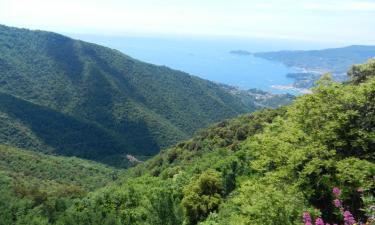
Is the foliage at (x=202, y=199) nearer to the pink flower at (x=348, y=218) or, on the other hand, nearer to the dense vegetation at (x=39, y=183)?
the dense vegetation at (x=39, y=183)

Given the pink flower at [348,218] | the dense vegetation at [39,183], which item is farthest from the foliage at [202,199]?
the pink flower at [348,218]

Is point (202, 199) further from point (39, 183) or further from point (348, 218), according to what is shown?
point (39, 183)

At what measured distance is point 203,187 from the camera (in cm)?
3891

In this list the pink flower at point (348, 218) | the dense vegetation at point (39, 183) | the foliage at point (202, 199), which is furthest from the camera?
the dense vegetation at point (39, 183)

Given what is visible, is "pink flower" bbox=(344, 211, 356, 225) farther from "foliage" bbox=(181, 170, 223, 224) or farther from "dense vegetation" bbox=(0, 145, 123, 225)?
"dense vegetation" bbox=(0, 145, 123, 225)

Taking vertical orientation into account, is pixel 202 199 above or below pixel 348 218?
below

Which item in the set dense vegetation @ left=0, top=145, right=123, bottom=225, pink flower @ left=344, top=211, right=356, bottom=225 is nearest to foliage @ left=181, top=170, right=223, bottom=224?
dense vegetation @ left=0, top=145, right=123, bottom=225

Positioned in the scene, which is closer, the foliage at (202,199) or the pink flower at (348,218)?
the pink flower at (348,218)

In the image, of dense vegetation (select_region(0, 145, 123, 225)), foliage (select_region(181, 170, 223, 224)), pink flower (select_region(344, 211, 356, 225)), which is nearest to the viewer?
pink flower (select_region(344, 211, 356, 225))

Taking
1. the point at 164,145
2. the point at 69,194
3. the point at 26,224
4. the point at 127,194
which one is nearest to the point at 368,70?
the point at 127,194

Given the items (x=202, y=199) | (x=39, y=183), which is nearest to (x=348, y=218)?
(x=202, y=199)

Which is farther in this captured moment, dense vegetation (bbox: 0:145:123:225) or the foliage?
dense vegetation (bbox: 0:145:123:225)

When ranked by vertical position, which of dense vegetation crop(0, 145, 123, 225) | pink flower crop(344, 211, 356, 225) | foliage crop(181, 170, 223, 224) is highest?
pink flower crop(344, 211, 356, 225)

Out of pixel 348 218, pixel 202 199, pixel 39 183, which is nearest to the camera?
pixel 348 218
